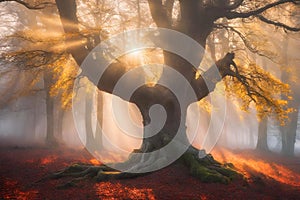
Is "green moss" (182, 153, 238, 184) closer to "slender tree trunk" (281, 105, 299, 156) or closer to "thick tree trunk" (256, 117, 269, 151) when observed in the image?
"thick tree trunk" (256, 117, 269, 151)

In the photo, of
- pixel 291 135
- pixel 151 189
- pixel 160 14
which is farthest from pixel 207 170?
pixel 291 135

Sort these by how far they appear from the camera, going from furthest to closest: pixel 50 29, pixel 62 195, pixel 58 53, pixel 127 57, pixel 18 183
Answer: pixel 50 29
pixel 127 57
pixel 58 53
pixel 18 183
pixel 62 195

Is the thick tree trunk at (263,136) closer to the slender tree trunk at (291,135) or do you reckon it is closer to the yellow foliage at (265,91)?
the slender tree trunk at (291,135)

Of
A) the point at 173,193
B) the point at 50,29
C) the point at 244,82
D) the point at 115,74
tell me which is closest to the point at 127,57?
the point at 115,74

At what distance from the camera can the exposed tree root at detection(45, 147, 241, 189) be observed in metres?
9.86

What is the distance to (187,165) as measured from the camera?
36.2 ft

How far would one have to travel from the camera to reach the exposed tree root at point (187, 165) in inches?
388

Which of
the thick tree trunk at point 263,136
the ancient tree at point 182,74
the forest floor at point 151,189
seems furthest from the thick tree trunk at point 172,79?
the thick tree trunk at point 263,136

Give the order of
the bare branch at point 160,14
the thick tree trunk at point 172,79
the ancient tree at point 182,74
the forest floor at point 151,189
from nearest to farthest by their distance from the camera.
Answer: the forest floor at point 151,189 → the ancient tree at point 182,74 → the thick tree trunk at point 172,79 → the bare branch at point 160,14

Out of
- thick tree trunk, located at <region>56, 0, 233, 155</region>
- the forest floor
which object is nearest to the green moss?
the forest floor

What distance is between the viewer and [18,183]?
33.4ft

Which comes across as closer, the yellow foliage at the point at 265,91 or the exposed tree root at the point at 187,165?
the exposed tree root at the point at 187,165

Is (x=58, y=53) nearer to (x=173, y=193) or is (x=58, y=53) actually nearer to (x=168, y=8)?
(x=168, y=8)

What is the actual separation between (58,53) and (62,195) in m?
5.93
